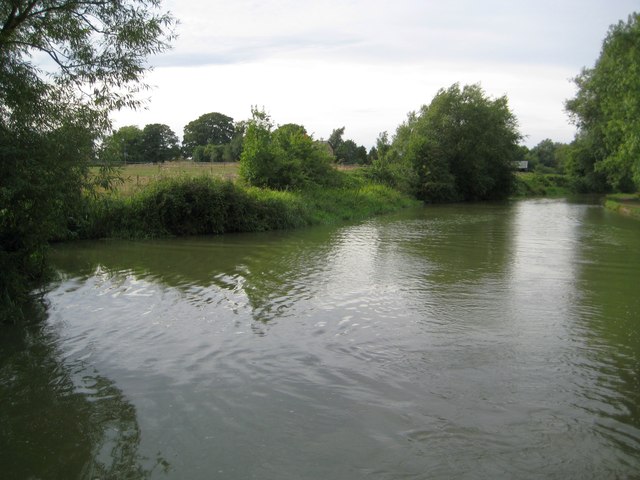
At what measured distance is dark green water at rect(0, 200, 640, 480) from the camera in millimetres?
4859

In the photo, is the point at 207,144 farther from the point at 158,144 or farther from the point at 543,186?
the point at 543,186

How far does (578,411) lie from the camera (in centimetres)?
576

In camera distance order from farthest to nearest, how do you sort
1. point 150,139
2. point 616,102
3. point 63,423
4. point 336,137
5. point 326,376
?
point 336,137, point 150,139, point 616,102, point 326,376, point 63,423

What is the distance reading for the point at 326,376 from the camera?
22.1 ft

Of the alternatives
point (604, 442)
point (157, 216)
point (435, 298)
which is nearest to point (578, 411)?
point (604, 442)

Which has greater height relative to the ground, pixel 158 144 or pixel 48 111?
pixel 158 144

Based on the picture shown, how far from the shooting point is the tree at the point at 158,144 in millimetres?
79188

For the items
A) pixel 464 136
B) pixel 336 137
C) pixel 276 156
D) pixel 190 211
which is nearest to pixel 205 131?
pixel 336 137

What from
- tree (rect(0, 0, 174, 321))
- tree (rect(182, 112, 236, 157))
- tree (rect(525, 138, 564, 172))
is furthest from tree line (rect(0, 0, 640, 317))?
tree (rect(525, 138, 564, 172))

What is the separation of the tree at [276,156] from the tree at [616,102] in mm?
17511

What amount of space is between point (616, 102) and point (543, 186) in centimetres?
3486

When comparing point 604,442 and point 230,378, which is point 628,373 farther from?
point 230,378

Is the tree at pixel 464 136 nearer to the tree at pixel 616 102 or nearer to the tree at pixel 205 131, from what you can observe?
the tree at pixel 616 102

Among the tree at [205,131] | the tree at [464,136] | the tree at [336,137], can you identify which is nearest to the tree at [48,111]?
the tree at [464,136]
